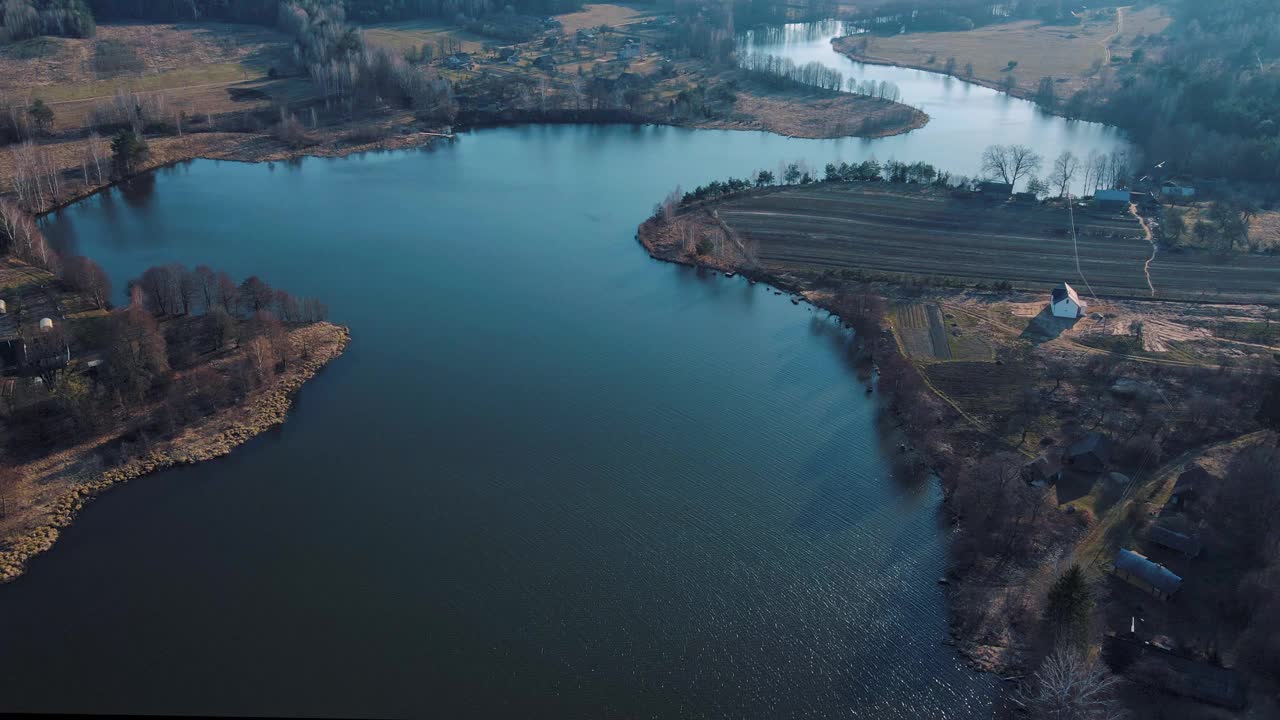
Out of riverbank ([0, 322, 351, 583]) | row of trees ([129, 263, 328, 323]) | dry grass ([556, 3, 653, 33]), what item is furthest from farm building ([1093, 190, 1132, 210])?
dry grass ([556, 3, 653, 33])

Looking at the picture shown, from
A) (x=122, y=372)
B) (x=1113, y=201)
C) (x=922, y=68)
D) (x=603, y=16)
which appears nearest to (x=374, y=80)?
(x=603, y=16)

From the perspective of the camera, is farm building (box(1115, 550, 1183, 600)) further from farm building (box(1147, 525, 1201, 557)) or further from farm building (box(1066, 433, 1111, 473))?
farm building (box(1066, 433, 1111, 473))

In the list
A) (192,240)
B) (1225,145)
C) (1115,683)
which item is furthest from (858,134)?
(1115,683)

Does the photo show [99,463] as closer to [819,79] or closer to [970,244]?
[970,244]

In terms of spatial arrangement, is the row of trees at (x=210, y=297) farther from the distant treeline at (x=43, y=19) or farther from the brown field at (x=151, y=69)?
the distant treeline at (x=43, y=19)

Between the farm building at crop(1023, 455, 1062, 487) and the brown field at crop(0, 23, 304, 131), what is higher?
the brown field at crop(0, 23, 304, 131)

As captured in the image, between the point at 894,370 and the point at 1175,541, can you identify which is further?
the point at 894,370

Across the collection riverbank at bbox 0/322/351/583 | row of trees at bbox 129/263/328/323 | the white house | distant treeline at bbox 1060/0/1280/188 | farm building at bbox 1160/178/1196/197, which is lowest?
riverbank at bbox 0/322/351/583
